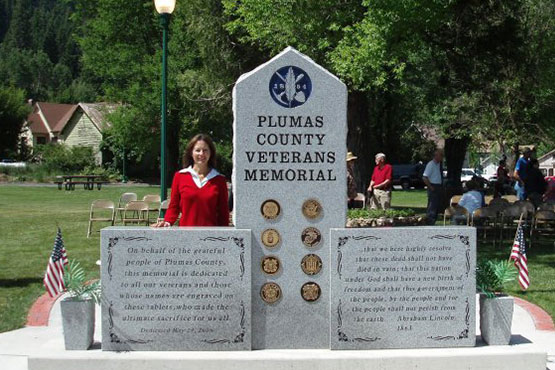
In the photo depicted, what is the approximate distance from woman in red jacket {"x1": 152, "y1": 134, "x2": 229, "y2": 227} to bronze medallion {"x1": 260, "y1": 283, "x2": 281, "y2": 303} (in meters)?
0.97

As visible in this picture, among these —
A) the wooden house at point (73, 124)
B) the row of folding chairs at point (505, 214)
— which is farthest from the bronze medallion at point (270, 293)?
the wooden house at point (73, 124)

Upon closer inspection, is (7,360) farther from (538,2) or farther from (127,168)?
(127,168)

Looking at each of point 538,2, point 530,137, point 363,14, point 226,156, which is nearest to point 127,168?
point 226,156

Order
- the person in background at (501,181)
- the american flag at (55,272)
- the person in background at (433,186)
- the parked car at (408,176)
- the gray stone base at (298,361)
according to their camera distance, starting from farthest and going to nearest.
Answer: the parked car at (408,176) → the person in background at (501,181) → the person in background at (433,186) → the american flag at (55,272) → the gray stone base at (298,361)

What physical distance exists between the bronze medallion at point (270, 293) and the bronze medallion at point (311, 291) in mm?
209

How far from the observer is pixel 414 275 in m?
6.09

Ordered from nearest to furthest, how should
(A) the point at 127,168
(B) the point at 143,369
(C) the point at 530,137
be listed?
1. (B) the point at 143,369
2. (C) the point at 530,137
3. (A) the point at 127,168

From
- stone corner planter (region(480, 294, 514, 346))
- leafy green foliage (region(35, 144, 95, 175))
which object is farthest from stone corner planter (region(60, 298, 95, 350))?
leafy green foliage (region(35, 144, 95, 175))

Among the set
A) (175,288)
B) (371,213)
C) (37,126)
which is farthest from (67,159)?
(175,288)

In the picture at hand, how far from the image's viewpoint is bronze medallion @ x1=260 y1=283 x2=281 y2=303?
619 centimetres

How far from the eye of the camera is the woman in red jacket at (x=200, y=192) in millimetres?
6816

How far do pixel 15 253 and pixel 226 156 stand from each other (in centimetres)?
3848

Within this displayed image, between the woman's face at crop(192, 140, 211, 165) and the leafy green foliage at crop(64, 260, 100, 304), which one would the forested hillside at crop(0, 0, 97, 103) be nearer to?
the woman's face at crop(192, 140, 211, 165)

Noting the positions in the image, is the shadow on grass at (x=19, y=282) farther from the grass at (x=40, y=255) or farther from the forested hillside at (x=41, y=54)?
the forested hillside at (x=41, y=54)
